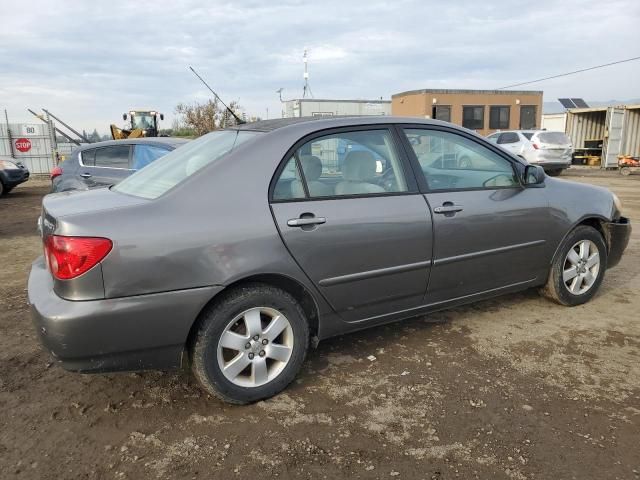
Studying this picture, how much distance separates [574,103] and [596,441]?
28061 mm

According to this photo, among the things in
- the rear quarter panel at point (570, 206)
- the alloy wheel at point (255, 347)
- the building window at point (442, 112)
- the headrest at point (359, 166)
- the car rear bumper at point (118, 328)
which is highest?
the building window at point (442, 112)

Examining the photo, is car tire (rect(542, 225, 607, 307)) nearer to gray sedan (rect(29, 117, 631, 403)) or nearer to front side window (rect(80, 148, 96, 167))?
gray sedan (rect(29, 117, 631, 403))

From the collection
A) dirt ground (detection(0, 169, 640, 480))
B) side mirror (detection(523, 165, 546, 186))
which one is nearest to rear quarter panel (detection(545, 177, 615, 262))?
side mirror (detection(523, 165, 546, 186))

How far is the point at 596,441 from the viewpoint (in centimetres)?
239

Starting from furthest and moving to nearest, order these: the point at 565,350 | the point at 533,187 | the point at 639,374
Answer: the point at 533,187, the point at 565,350, the point at 639,374

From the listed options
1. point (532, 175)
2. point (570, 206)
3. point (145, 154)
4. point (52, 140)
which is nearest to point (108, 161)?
point (145, 154)

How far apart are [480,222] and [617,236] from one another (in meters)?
1.68

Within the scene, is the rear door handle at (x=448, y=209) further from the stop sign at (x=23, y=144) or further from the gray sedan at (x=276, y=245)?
the stop sign at (x=23, y=144)

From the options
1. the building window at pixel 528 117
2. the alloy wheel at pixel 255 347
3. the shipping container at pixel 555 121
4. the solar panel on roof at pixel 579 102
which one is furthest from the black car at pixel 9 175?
the solar panel on roof at pixel 579 102

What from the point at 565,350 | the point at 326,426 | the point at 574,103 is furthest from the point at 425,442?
the point at 574,103

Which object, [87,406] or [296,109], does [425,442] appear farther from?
[296,109]

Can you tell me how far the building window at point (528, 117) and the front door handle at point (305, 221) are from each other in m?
28.0

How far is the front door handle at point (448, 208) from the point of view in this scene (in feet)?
10.6

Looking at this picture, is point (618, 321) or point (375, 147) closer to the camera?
point (375, 147)
